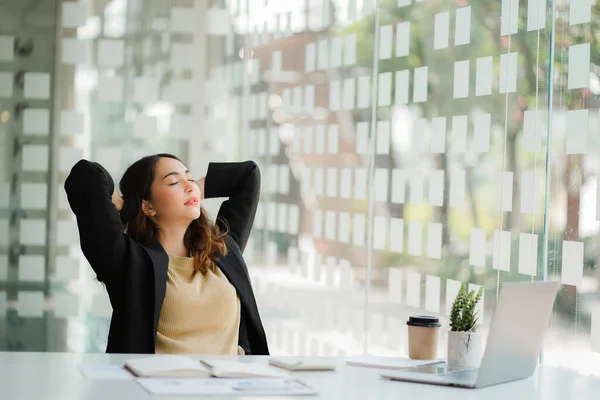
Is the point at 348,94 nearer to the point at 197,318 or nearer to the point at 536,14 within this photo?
the point at 536,14

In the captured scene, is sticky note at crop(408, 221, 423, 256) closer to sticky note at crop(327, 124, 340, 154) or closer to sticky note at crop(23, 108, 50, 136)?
sticky note at crop(327, 124, 340, 154)

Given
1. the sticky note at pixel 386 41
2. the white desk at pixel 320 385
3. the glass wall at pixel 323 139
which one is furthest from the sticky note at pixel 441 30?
the white desk at pixel 320 385

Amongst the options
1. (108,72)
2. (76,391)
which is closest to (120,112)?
(108,72)

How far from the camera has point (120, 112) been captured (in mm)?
3893

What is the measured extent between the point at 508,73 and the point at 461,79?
242mm

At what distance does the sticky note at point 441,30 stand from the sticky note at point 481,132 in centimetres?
38

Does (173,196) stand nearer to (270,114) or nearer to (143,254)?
(143,254)

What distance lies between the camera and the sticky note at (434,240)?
3867mm

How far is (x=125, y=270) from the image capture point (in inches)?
97.3

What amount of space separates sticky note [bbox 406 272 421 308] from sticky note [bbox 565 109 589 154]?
0.97 metres

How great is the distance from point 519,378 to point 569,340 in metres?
1.52

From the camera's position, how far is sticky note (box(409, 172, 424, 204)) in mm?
3965

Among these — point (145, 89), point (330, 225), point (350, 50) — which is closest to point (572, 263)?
point (330, 225)

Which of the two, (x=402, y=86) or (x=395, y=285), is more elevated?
(x=402, y=86)
